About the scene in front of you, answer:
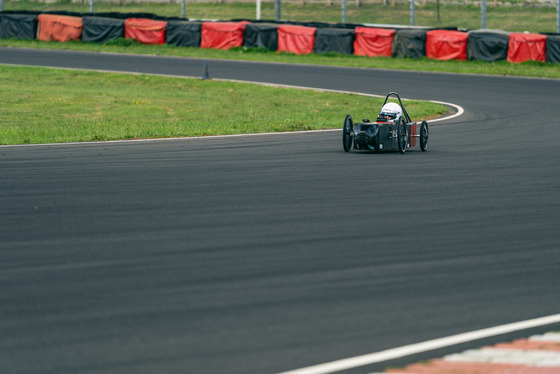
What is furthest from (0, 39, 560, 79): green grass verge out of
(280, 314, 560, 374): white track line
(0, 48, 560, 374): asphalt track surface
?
(280, 314, 560, 374): white track line

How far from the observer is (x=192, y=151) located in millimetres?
15695

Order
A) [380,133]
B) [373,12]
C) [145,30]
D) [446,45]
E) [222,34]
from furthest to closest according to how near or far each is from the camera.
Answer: [373,12]
[145,30]
[222,34]
[446,45]
[380,133]

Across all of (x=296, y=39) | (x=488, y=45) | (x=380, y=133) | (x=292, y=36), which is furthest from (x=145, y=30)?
(x=380, y=133)

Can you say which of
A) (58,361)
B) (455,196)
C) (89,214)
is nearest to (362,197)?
(455,196)

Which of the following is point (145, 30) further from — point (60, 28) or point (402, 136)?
point (402, 136)

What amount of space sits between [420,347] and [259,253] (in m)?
2.60

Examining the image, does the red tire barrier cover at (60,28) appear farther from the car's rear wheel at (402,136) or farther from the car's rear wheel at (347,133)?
the car's rear wheel at (402,136)

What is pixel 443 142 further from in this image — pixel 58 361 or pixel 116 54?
pixel 116 54

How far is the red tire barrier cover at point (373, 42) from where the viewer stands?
124 ft

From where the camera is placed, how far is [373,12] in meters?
60.6

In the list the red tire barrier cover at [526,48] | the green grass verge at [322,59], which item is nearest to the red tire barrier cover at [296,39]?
the green grass verge at [322,59]

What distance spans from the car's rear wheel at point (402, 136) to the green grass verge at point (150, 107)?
4.03 meters

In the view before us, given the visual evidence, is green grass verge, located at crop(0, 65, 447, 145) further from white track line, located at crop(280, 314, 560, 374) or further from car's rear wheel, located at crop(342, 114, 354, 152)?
white track line, located at crop(280, 314, 560, 374)

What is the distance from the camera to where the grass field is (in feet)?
185
